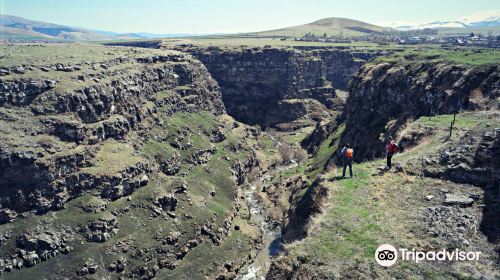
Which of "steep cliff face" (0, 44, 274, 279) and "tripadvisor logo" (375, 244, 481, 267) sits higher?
"tripadvisor logo" (375, 244, 481, 267)

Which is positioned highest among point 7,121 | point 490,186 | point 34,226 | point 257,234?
point 490,186

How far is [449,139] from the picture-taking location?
46.2 metres

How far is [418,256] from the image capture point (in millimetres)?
28938

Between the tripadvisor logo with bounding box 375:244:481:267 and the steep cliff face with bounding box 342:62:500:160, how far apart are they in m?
41.5

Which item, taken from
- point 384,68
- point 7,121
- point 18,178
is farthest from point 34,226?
point 384,68

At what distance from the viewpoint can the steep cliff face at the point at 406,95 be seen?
8100 cm

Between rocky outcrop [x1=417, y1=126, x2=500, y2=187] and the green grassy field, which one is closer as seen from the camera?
the green grassy field

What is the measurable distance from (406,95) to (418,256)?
269 ft

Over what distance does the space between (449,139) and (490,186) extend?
11344 mm

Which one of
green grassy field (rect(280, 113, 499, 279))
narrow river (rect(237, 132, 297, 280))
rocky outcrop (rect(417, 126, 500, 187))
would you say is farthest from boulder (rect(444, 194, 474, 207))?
narrow river (rect(237, 132, 297, 280))

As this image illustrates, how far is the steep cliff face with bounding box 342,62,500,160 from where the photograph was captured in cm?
8100

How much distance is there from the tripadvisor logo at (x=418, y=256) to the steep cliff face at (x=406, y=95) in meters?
41.5

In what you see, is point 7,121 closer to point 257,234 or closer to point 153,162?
point 153,162

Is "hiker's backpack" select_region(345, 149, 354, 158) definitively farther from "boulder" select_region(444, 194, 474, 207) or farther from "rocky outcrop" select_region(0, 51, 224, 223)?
"rocky outcrop" select_region(0, 51, 224, 223)
